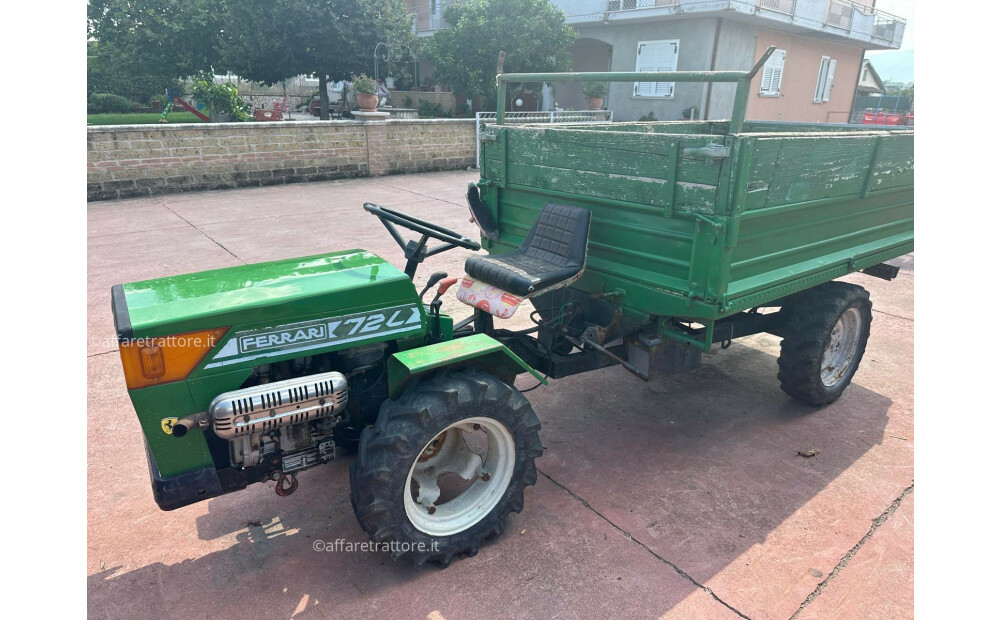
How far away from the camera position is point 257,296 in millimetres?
2482

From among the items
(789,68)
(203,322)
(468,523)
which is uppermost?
(789,68)

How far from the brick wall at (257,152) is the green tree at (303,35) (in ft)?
21.7

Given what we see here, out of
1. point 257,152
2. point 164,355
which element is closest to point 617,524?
point 164,355

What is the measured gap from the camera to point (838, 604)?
2.51m

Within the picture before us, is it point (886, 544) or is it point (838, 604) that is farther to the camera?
point (886, 544)

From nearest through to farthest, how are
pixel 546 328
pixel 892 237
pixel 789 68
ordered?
1. pixel 546 328
2. pixel 892 237
3. pixel 789 68

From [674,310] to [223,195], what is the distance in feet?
32.4

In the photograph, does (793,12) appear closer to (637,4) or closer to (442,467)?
(637,4)

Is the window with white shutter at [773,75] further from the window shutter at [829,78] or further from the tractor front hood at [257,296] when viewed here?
the tractor front hood at [257,296]

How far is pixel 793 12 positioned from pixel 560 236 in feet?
72.0

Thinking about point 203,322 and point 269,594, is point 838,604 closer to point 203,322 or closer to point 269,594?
point 269,594

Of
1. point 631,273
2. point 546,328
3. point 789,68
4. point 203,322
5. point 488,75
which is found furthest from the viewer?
point 789,68

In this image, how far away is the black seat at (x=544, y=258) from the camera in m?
3.06

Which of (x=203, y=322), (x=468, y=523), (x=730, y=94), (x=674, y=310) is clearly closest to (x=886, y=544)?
(x=674, y=310)
